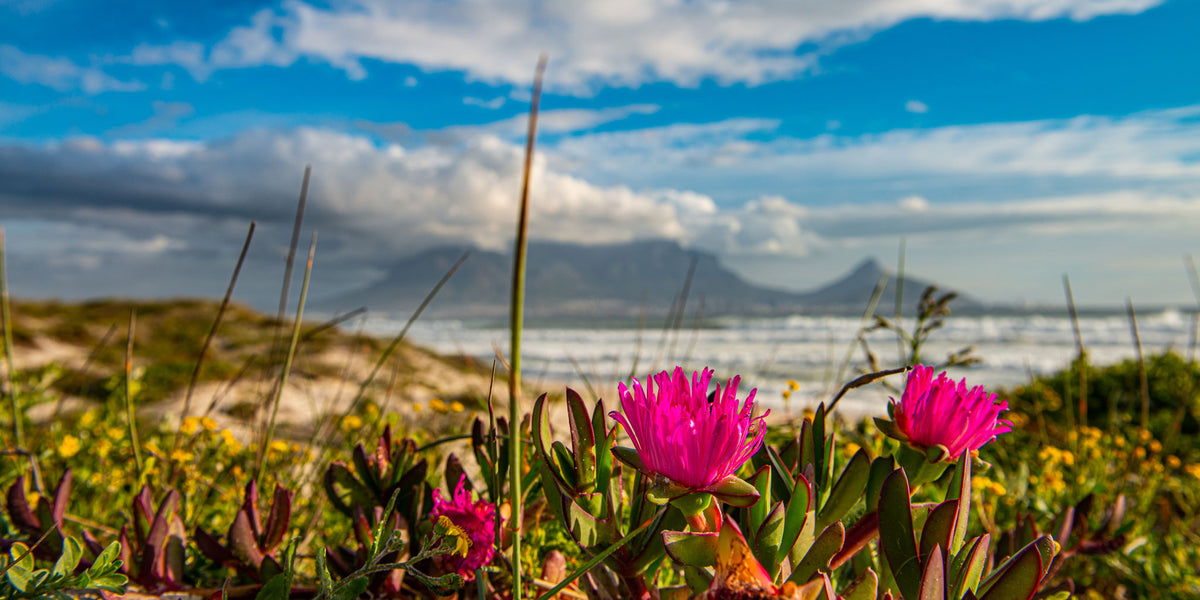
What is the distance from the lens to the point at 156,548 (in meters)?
1.30

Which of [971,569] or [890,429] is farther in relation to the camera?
[890,429]

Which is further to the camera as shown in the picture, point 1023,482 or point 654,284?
point 654,284

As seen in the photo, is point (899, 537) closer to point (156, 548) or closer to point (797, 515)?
point (797, 515)

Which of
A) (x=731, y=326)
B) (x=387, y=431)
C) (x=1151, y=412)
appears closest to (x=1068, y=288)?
(x=387, y=431)

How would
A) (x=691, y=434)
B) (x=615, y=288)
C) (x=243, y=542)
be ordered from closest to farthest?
1. (x=691, y=434)
2. (x=243, y=542)
3. (x=615, y=288)

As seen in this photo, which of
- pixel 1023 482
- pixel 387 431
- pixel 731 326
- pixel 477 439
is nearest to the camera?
pixel 477 439

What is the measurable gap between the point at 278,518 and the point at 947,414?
4.10 ft

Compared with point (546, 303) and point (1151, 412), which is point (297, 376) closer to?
point (1151, 412)

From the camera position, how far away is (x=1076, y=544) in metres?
1.83

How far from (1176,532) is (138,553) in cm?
376

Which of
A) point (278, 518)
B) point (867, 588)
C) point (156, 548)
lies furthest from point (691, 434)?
point (156, 548)

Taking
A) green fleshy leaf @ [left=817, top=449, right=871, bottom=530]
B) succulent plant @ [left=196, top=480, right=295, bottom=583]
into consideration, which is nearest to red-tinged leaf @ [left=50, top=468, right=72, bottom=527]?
succulent plant @ [left=196, top=480, right=295, bottom=583]

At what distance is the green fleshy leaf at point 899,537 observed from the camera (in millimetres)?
926

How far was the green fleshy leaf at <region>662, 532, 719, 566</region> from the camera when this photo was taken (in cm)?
82
